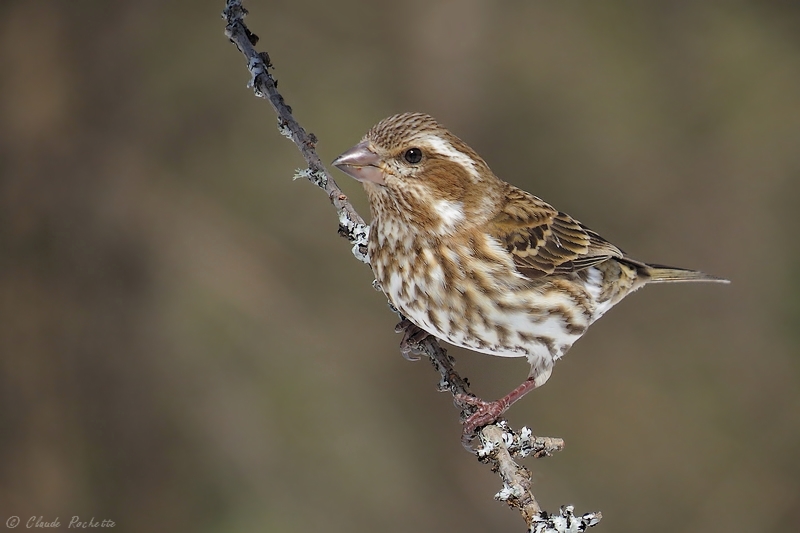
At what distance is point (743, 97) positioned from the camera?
30.3 feet

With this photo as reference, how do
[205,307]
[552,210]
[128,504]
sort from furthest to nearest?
[205,307], [128,504], [552,210]

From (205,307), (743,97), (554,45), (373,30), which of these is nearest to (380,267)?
(205,307)

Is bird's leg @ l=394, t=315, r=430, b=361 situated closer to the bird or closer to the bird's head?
the bird

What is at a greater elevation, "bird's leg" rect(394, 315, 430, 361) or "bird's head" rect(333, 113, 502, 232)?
"bird's head" rect(333, 113, 502, 232)

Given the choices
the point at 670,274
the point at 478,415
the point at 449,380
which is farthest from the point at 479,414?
the point at 670,274

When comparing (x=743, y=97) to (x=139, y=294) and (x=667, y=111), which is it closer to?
(x=667, y=111)

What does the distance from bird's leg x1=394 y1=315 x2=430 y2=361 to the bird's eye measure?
1193 millimetres

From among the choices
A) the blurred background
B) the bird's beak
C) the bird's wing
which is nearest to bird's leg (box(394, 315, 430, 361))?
the bird's wing

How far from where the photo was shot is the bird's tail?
6.13 metres

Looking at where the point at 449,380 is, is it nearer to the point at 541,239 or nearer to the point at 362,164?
the point at 541,239

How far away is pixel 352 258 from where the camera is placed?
8.50 m

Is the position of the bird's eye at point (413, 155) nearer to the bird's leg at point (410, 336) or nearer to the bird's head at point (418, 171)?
the bird's head at point (418, 171)

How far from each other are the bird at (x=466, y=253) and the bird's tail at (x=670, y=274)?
0.66 m

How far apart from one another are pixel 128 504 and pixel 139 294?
1.83m
